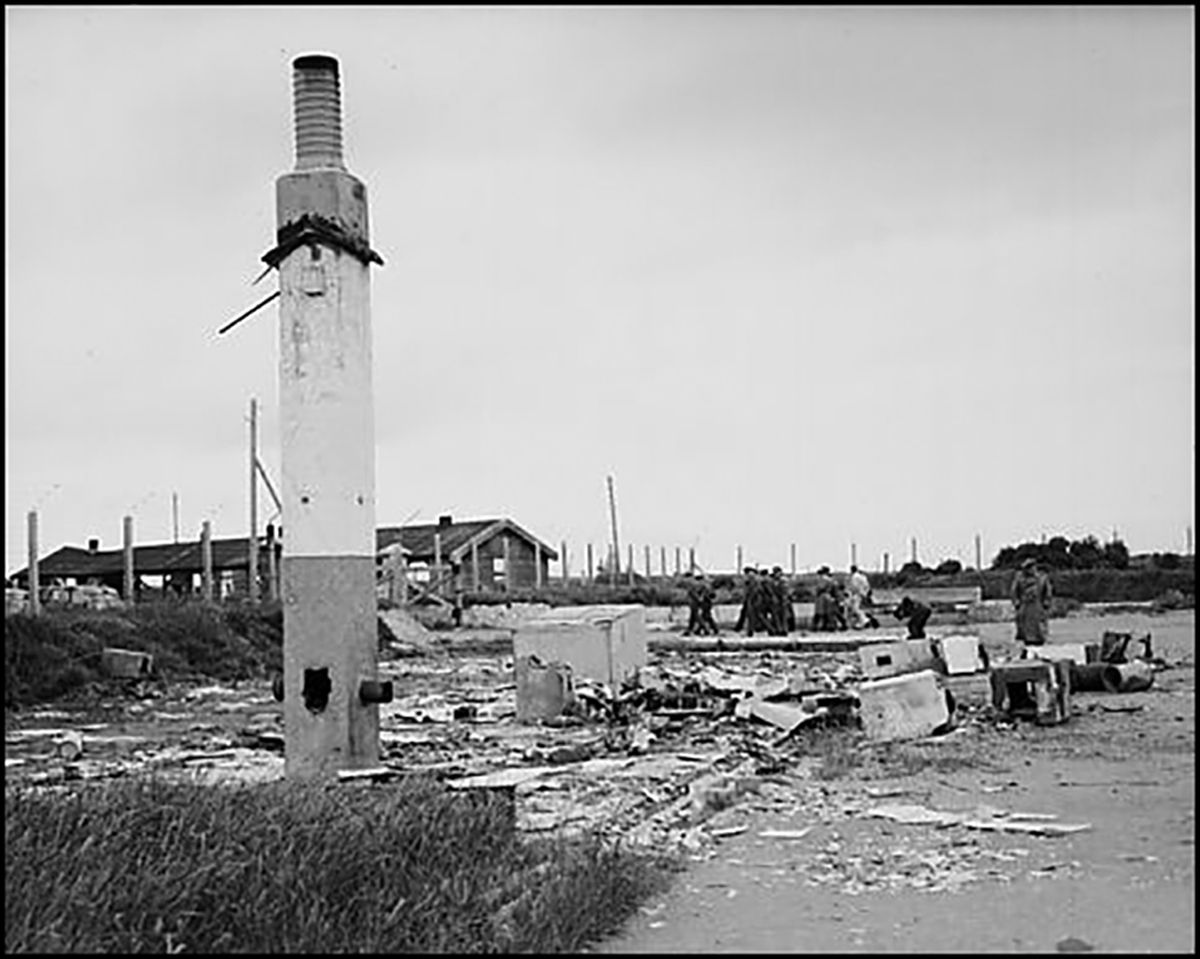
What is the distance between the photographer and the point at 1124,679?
58.9 feet

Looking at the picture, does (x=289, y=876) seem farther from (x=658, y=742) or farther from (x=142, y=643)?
(x=142, y=643)

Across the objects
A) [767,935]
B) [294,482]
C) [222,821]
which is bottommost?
[767,935]

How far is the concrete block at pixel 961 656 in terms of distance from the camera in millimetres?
19875

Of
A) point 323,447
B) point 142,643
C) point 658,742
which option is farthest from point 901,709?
point 142,643

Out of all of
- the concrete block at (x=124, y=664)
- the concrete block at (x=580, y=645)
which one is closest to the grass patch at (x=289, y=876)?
the concrete block at (x=580, y=645)

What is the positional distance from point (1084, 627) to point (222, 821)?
2957cm

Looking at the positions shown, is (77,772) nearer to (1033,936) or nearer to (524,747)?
(524,747)

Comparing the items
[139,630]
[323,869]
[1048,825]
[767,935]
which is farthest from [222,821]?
[139,630]

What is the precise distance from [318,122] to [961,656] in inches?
462

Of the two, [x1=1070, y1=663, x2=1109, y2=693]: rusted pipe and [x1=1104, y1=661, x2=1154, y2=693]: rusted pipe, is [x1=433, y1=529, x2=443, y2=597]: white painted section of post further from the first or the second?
[x1=1104, y1=661, x2=1154, y2=693]: rusted pipe

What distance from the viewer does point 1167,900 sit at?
7.16 metres

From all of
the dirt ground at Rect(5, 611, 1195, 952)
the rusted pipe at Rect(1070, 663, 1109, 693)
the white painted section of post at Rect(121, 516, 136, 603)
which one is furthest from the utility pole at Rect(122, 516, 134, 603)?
the rusted pipe at Rect(1070, 663, 1109, 693)

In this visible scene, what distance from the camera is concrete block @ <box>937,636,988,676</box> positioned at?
19875 millimetres

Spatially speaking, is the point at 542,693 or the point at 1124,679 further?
the point at 1124,679
